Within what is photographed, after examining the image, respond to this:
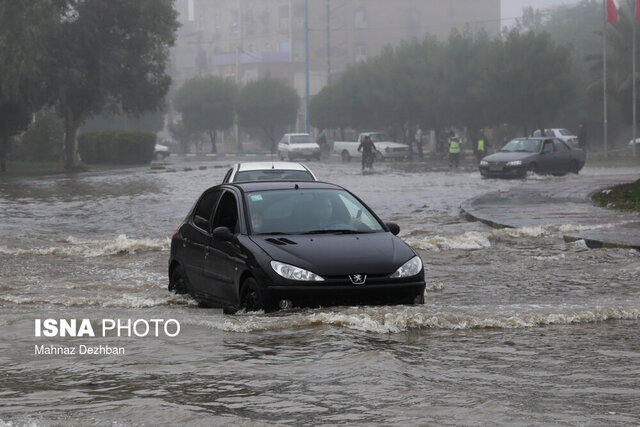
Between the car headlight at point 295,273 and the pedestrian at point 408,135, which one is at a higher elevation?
the pedestrian at point 408,135

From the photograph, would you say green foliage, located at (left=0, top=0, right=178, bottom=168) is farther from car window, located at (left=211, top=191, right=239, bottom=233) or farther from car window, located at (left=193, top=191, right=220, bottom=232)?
car window, located at (left=211, top=191, right=239, bottom=233)

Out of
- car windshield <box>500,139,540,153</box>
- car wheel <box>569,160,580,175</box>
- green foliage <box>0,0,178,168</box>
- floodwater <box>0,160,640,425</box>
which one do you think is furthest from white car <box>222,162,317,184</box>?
green foliage <box>0,0,178,168</box>

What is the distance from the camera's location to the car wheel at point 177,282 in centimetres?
1114

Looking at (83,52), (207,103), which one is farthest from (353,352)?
(207,103)

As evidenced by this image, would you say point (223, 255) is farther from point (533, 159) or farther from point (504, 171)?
point (533, 159)

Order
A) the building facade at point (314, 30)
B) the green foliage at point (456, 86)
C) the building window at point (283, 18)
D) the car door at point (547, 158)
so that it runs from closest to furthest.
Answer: the car door at point (547, 158) → the green foliage at point (456, 86) → the building facade at point (314, 30) → the building window at point (283, 18)

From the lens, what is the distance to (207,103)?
338 feet

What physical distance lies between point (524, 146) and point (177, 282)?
28.3 m

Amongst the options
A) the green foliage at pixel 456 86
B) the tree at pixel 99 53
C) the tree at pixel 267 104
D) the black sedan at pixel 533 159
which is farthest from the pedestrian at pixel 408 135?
the black sedan at pixel 533 159

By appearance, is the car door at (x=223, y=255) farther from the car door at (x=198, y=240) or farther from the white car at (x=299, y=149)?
the white car at (x=299, y=149)

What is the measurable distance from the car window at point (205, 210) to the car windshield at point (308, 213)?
0.53 metres

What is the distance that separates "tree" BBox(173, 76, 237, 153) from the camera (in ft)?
340

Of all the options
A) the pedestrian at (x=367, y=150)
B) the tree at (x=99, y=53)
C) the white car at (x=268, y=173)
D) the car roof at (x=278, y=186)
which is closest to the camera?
the car roof at (x=278, y=186)

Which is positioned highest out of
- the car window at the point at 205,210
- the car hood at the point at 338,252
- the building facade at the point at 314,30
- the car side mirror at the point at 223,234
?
the building facade at the point at 314,30
